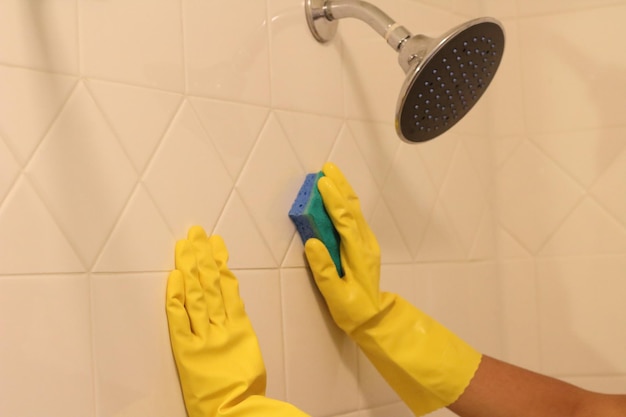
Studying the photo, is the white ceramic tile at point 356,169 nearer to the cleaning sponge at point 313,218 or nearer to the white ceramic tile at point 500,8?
the cleaning sponge at point 313,218

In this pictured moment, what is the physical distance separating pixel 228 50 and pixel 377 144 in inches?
12.6

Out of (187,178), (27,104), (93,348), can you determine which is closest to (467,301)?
(187,178)

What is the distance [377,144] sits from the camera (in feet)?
4.11

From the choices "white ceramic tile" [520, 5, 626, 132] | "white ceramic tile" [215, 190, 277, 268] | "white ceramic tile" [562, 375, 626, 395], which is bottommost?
"white ceramic tile" [562, 375, 626, 395]

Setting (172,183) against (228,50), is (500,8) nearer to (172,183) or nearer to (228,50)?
(228,50)

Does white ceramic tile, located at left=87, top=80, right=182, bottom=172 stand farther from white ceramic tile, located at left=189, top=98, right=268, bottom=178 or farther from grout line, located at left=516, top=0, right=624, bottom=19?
grout line, located at left=516, top=0, right=624, bottom=19

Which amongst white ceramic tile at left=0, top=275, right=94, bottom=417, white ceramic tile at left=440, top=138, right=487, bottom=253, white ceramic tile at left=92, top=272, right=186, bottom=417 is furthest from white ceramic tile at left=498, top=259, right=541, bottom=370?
white ceramic tile at left=0, top=275, right=94, bottom=417

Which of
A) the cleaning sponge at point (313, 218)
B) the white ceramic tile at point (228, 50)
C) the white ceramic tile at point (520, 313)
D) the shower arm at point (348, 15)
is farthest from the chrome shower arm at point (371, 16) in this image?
the white ceramic tile at point (520, 313)

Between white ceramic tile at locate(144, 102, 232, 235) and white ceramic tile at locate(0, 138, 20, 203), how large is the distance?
161mm

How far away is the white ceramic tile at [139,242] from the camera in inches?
34.6

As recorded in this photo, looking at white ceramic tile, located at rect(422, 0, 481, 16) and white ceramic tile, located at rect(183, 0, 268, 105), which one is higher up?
white ceramic tile, located at rect(422, 0, 481, 16)

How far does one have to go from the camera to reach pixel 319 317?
1117 millimetres

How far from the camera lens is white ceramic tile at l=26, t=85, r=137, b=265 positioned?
0.83m

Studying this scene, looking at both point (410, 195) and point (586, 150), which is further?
point (586, 150)
